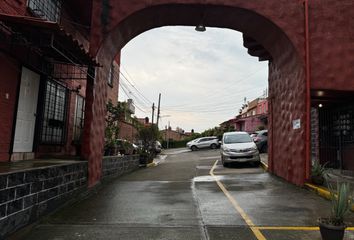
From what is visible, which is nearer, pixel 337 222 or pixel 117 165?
pixel 337 222

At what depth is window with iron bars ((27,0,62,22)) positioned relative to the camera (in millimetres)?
9922

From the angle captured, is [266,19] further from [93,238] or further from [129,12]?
[93,238]

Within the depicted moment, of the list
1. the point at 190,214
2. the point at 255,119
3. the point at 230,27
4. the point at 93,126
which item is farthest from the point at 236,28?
the point at 255,119

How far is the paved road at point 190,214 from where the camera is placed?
5.68 meters

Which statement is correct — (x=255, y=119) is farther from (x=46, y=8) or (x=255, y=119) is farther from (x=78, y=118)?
(x=46, y=8)

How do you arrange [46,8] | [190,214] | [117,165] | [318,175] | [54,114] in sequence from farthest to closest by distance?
[117,165]
[54,114]
[46,8]
[318,175]
[190,214]

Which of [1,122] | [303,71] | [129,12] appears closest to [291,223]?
[303,71]

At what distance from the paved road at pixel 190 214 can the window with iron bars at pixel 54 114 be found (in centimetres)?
285

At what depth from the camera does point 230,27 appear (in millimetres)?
12602

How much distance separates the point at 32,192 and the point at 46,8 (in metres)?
6.90

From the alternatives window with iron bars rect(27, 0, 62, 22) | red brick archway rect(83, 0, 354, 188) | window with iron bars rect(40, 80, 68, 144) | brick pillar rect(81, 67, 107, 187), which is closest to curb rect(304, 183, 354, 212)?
red brick archway rect(83, 0, 354, 188)

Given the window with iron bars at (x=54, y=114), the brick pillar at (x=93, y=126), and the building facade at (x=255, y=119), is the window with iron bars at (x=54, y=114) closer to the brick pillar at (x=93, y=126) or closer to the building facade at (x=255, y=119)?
the brick pillar at (x=93, y=126)

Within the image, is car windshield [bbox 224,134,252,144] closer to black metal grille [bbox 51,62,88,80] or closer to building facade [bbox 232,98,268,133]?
black metal grille [bbox 51,62,88,80]

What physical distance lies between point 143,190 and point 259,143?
16188mm
